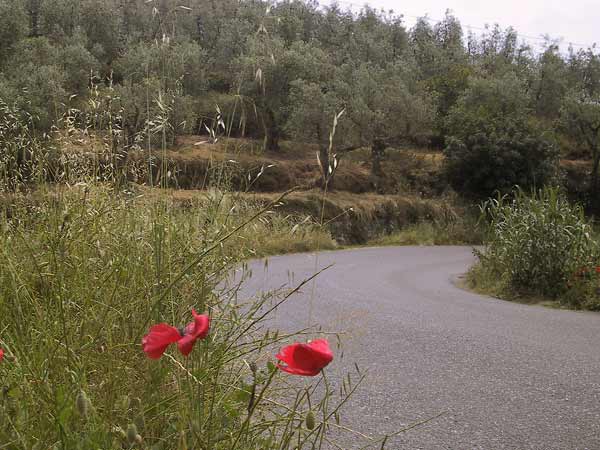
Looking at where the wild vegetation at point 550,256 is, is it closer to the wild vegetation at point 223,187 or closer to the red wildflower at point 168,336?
the wild vegetation at point 223,187

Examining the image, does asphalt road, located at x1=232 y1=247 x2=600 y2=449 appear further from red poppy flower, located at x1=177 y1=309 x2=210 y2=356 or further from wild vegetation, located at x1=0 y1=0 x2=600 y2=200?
wild vegetation, located at x1=0 y1=0 x2=600 y2=200

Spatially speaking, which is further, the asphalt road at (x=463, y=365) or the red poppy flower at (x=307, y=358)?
the asphalt road at (x=463, y=365)

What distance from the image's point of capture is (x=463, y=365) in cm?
549

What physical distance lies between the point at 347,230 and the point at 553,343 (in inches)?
767

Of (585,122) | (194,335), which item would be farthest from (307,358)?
(585,122)

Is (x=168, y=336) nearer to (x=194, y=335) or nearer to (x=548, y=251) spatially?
(x=194, y=335)

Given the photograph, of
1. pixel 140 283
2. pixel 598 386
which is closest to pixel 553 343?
pixel 598 386

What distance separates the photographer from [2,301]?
2967 mm

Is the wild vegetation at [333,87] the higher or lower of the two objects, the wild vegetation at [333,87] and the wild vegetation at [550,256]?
the higher

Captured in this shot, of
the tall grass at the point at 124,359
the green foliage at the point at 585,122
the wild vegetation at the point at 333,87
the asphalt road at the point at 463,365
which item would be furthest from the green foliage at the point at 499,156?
the tall grass at the point at 124,359

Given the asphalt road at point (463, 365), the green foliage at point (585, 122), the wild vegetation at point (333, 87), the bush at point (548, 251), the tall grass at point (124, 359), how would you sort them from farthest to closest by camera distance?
the green foliage at point (585, 122)
the wild vegetation at point (333, 87)
the bush at point (548, 251)
the asphalt road at point (463, 365)
the tall grass at point (124, 359)

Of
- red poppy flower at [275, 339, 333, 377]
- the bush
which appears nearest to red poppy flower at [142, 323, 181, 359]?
red poppy flower at [275, 339, 333, 377]

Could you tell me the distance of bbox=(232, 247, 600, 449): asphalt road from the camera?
12.5 feet

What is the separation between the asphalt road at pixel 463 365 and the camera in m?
3.80
